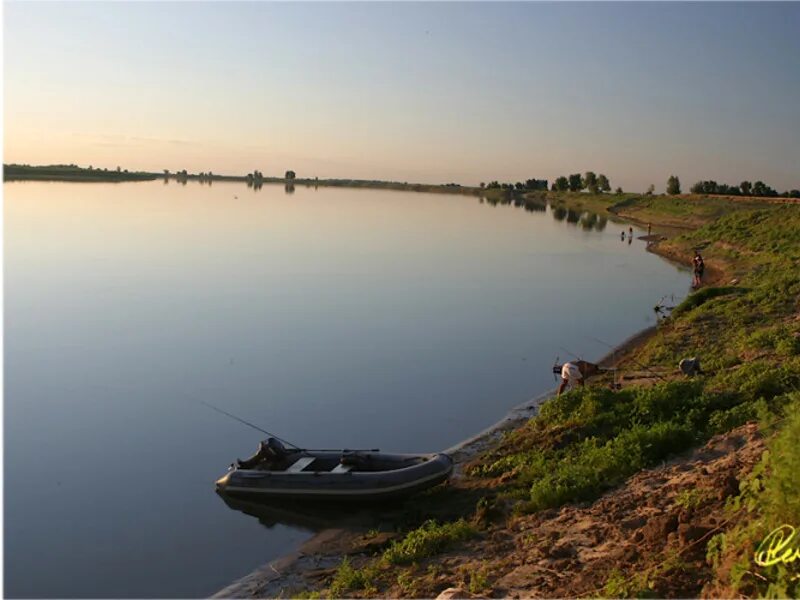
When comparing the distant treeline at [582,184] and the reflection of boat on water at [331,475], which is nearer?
the reflection of boat on water at [331,475]

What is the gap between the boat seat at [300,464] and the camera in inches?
534

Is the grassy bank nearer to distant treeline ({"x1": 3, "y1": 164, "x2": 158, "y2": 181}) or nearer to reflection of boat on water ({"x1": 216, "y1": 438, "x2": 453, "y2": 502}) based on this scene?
reflection of boat on water ({"x1": 216, "y1": 438, "x2": 453, "y2": 502})

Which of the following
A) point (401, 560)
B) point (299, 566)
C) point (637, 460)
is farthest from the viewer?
point (299, 566)

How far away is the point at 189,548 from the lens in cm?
1224

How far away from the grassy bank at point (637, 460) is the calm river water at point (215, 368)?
2.98 meters

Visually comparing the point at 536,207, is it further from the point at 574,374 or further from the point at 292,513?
the point at 292,513

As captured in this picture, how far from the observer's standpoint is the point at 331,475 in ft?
42.9

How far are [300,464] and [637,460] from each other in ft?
21.4

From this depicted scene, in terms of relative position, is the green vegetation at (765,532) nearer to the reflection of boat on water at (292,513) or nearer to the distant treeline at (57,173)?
the reflection of boat on water at (292,513)

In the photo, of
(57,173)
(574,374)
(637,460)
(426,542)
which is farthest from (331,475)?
(57,173)

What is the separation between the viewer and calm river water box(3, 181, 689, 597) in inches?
497

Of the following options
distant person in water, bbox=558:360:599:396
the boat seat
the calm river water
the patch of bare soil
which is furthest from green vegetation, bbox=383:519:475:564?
distant person in water, bbox=558:360:599:396

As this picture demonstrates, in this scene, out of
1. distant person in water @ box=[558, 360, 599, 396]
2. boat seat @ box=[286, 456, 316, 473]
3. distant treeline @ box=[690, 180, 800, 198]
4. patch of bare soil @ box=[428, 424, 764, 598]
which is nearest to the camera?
patch of bare soil @ box=[428, 424, 764, 598]

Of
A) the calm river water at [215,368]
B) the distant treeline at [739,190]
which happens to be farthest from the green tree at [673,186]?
the calm river water at [215,368]
